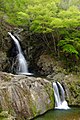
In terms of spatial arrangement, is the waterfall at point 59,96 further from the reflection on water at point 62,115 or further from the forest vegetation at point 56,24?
the forest vegetation at point 56,24

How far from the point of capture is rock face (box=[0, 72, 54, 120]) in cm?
1461

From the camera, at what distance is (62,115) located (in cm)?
1628

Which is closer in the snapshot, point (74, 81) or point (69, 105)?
point (69, 105)

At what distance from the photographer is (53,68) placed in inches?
916

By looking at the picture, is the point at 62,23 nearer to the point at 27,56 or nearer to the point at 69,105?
the point at 27,56

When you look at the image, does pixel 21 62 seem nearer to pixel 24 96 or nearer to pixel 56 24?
pixel 56 24

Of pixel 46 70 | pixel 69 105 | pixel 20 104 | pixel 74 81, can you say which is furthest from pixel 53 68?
pixel 20 104

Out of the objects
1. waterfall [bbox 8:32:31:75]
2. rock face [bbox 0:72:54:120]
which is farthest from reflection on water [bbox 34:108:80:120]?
waterfall [bbox 8:32:31:75]

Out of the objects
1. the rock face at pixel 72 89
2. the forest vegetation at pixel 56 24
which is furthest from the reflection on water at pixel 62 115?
the forest vegetation at pixel 56 24

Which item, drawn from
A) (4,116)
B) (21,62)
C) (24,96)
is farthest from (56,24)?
(4,116)

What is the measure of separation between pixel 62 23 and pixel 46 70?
4179 mm

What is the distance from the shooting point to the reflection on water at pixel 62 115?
15805 mm

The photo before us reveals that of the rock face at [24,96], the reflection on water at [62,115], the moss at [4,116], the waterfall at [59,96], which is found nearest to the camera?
the moss at [4,116]

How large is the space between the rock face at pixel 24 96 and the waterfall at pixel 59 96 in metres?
0.49
